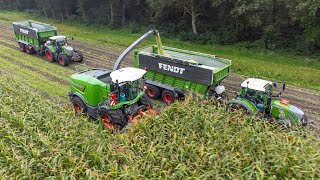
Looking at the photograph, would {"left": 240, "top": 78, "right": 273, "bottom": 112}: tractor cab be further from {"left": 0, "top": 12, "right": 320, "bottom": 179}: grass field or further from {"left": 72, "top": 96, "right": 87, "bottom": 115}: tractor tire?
{"left": 72, "top": 96, "right": 87, "bottom": 115}: tractor tire

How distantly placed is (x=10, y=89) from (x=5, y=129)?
389cm

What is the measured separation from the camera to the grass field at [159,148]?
587 cm

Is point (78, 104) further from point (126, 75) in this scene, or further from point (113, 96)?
point (126, 75)

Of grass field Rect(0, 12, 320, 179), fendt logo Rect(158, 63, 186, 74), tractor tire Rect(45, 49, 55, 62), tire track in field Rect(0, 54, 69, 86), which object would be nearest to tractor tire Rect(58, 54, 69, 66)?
tractor tire Rect(45, 49, 55, 62)

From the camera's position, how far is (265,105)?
9.94 m

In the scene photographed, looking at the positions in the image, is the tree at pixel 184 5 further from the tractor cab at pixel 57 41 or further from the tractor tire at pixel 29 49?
the tractor tire at pixel 29 49

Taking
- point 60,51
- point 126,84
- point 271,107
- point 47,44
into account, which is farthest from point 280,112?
point 47,44

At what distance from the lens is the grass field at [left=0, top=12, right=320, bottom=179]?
5.87 metres

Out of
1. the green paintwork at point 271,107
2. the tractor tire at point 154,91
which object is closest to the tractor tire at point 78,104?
the tractor tire at point 154,91

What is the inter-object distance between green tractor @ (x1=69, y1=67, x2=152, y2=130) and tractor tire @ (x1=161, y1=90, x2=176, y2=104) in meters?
2.27

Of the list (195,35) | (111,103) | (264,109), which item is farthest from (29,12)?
(264,109)

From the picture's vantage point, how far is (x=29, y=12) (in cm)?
4303

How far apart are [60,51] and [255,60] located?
538 inches

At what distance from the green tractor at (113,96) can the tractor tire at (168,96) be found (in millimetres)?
2273
